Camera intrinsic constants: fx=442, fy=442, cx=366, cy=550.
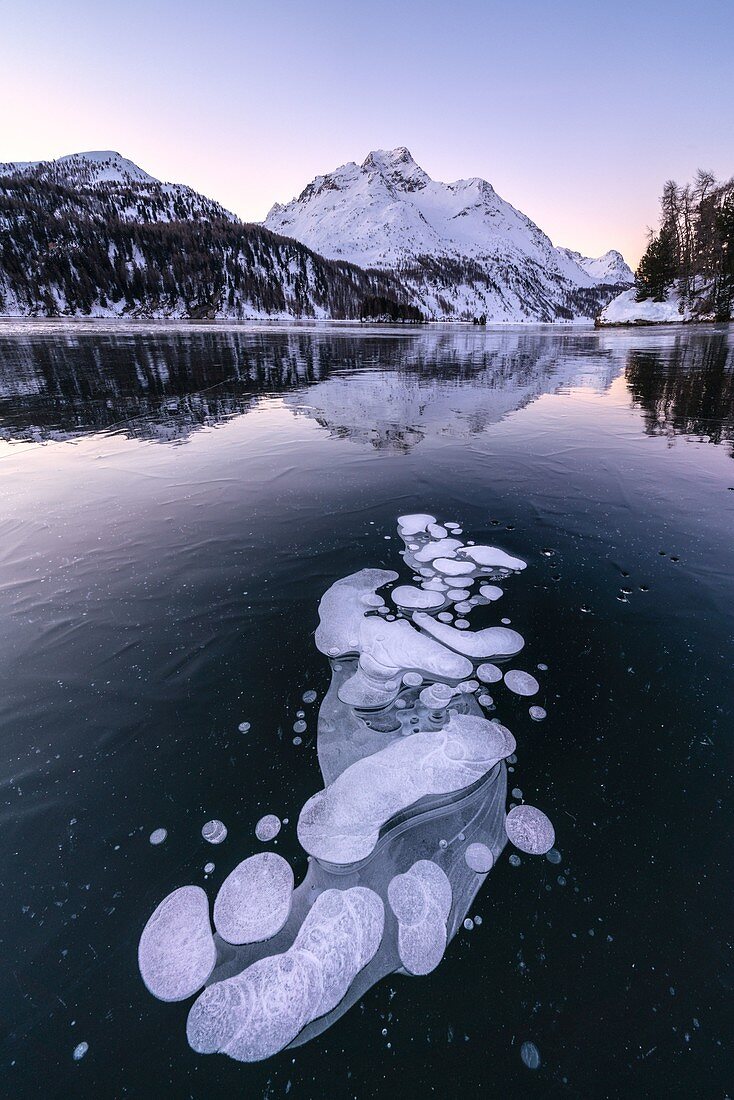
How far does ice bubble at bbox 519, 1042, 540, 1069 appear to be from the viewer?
1.45 meters

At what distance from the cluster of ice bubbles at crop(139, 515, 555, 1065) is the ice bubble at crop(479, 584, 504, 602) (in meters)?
0.54

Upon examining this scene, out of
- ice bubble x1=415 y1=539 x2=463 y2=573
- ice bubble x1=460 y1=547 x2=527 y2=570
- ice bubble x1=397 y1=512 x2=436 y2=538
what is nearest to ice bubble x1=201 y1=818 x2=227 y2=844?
ice bubble x1=415 y1=539 x2=463 y2=573

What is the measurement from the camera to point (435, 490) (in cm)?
607

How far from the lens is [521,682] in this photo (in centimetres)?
298

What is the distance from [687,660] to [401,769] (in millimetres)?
2219

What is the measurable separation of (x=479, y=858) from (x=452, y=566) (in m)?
2.58

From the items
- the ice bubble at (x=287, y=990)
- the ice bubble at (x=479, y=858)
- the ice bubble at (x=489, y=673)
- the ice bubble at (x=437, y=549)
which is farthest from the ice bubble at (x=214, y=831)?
the ice bubble at (x=437, y=549)

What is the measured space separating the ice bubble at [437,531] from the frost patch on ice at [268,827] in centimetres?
328

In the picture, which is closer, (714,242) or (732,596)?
(732,596)

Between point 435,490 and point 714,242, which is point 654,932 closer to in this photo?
point 435,490

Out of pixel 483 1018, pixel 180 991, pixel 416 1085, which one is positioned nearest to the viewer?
pixel 416 1085

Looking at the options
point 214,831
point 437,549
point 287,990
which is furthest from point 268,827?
point 437,549

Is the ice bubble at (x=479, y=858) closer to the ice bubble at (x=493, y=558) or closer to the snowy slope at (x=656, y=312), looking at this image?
the ice bubble at (x=493, y=558)

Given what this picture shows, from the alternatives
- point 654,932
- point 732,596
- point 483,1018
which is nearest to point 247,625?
point 483,1018
